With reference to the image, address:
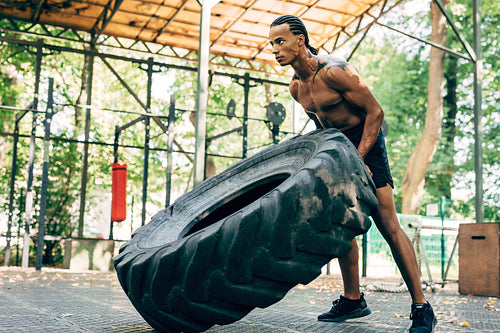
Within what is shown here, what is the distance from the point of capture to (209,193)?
3.15 m

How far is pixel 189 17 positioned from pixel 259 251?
10.9 meters

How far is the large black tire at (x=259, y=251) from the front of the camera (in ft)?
6.13

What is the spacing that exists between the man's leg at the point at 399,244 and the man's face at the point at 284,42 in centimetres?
90

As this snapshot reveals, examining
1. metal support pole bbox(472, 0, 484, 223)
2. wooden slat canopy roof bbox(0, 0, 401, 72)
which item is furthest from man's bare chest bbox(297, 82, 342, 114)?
wooden slat canopy roof bbox(0, 0, 401, 72)

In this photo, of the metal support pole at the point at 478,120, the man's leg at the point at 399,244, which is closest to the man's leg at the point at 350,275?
the man's leg at the point at 399,244

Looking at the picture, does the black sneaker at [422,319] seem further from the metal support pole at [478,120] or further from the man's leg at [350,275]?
the metal support pole at [478,120]

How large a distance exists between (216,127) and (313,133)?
1798 centimetres

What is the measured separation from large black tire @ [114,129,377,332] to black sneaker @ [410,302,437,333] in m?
0.83

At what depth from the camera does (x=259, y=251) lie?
1.85 metres

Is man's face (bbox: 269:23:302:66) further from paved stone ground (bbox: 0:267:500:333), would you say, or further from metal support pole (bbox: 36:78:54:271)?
metal support pole (bbox: 36:78:54:271)

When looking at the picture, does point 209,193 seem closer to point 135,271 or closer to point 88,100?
point 135,271

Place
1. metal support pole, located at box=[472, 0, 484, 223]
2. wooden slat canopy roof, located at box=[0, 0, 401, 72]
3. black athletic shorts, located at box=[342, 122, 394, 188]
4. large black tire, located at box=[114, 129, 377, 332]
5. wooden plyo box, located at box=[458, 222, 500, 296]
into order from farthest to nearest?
wooden slat canopy roof, located at box=[0, 0, 401, 72]
metal support pole, located at box=[472, 0, 484, 223]
wooden plyo box, located at box=[458, 222, 500, 296]
black athletic shorts, located at box=[342, 122, 394, 188]
large black tire, located at box=[114, 129, 377, 332]

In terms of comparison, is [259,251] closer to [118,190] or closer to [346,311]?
[346,311]

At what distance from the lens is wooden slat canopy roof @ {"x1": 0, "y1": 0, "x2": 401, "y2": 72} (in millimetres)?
11359
